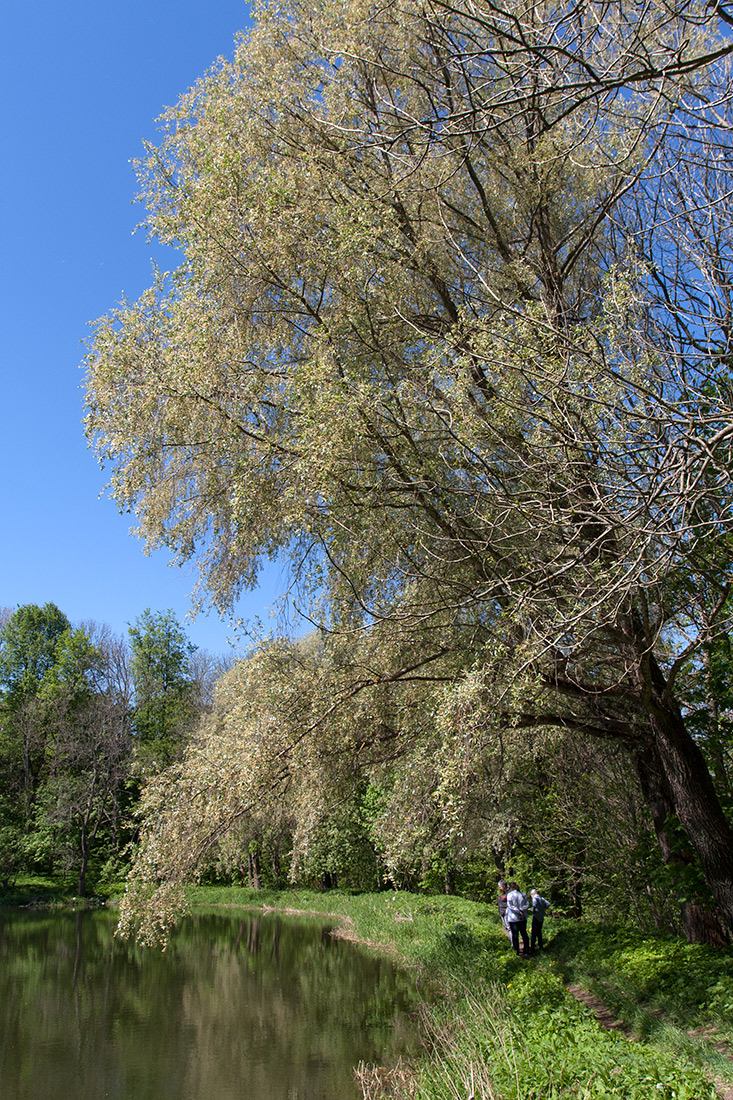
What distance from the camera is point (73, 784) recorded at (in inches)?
1389

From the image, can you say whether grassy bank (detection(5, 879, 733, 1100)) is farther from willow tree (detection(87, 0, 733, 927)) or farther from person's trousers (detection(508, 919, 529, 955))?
willow tree (detection(87, 0, 733, 927))

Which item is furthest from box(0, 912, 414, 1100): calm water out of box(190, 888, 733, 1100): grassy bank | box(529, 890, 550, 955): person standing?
box(529, 890, 550, 955): person standing

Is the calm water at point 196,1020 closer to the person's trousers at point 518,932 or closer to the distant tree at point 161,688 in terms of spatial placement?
the person's trousers at point 518,932

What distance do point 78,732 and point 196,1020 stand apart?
26525 millimetres

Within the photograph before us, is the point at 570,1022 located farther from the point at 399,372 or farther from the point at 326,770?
the point at 399,372

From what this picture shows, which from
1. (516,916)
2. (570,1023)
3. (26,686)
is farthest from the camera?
(26,686)

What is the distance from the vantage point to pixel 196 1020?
13.0 m

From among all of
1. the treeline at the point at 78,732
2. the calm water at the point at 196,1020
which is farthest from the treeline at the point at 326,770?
the treeline at the point at 78,732

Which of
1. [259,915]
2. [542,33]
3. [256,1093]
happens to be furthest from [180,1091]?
[259,915]

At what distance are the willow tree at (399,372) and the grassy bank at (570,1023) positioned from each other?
136 cm

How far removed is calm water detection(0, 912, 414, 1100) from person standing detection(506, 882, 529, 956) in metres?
2.09

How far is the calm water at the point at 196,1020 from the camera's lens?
9.73 metres

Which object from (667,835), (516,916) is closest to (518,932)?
(516,916)

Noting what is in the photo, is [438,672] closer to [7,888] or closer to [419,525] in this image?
[419,525]
